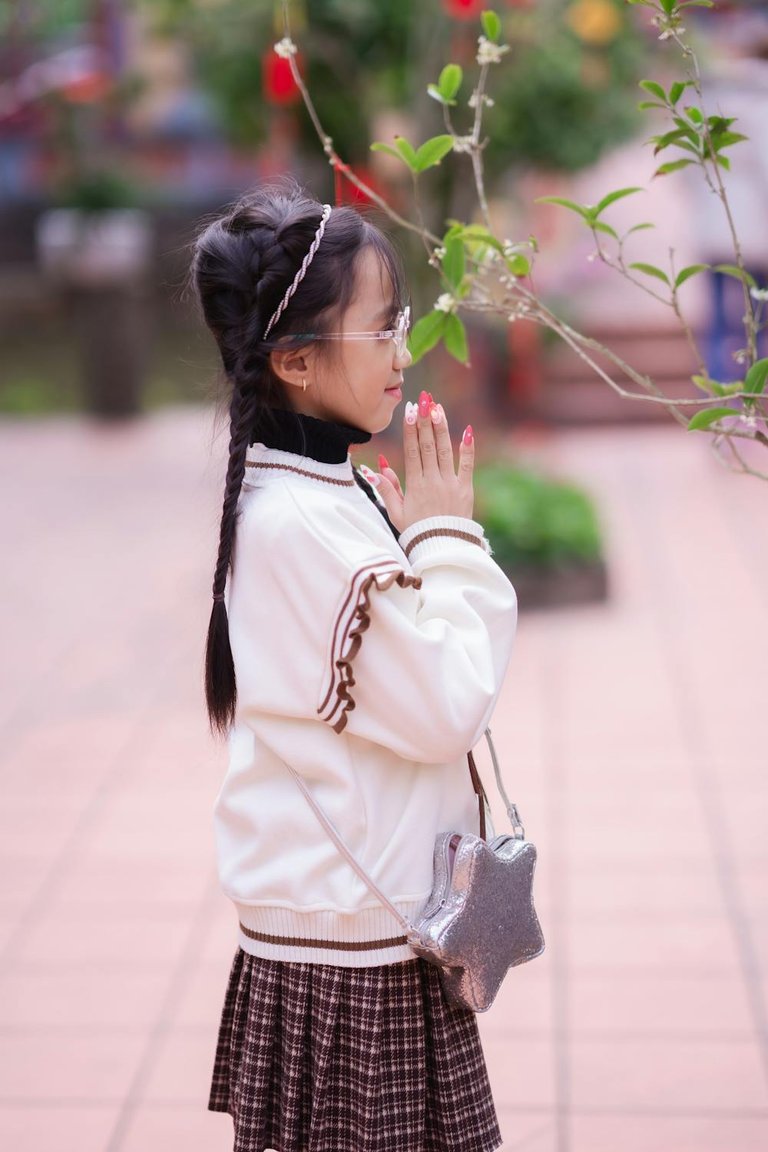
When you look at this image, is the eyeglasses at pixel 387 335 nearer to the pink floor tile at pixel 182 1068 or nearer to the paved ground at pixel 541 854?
the paved ground at pixel 541 854

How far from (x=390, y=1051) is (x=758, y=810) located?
6.85ft

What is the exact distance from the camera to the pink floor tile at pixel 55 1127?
2.37 m

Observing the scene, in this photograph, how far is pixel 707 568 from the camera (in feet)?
18.9

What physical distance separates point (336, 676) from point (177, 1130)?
3.91 feet

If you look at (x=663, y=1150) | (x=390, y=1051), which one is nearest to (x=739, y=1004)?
(x=663, y=1150)

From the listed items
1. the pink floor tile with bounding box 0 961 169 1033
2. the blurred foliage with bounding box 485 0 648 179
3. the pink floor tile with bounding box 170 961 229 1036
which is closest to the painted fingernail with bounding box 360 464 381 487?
the pink floor tile with bounding box 170 961 229 1036

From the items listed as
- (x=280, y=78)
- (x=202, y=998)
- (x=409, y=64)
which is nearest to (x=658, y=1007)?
(x=202, y=998)

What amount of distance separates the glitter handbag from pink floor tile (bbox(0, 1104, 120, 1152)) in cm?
96

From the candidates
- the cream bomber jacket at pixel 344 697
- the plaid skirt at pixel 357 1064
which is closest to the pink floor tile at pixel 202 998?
the plaid skirt at pixel 357 1064

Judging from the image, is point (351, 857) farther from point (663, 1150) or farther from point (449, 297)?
point (663, 1150)

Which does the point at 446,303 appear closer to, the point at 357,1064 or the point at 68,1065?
the point at 357,1064

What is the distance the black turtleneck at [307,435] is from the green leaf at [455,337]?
0.83ft

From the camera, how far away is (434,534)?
162 centimetres

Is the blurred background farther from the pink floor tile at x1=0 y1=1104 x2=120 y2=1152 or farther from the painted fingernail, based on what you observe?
the painted fingernail
